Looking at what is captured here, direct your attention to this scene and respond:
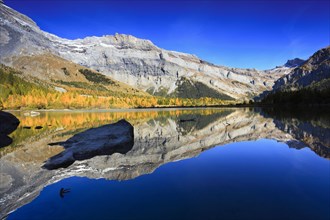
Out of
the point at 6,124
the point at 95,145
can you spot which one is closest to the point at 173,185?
the point at 95,145

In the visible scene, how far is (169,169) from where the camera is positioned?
71.9 ft

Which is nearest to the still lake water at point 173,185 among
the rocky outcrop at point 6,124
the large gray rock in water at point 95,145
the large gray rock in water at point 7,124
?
the large gray rock in water at point 95,145

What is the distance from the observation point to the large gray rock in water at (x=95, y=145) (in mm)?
23369

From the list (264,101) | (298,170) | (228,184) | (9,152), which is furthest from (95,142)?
(264,101)

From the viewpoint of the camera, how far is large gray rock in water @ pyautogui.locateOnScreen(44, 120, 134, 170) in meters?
23.4

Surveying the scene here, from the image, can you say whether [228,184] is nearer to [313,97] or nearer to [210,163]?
[210,163]

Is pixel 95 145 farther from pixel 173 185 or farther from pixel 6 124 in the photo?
pixel 6 124

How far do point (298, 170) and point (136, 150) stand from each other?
17.2 meters

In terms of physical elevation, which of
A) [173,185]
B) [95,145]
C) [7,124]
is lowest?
[7,124]

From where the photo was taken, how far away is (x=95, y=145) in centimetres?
2898

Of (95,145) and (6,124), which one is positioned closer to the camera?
(95,145)

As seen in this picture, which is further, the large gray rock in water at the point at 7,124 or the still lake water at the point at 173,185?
the large gray rock in water at the point at 7,124

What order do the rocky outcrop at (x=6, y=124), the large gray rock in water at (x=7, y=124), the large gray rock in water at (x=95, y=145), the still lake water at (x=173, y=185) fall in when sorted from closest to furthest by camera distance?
the still lake water at (x=173, y=185) → the large gray rock in water at (x=95, y=145) → the rocky outcrop at (x=6, y=124) → the large gray rock in water at (x=7, y=124)

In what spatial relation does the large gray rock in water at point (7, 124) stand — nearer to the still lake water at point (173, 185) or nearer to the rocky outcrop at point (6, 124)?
the rocky outcrop at point (6, 124)
